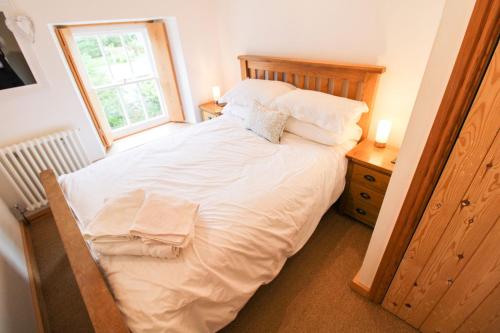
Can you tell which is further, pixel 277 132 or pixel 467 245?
pixel 277 132

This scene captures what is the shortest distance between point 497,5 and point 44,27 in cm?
292

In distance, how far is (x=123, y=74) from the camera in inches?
120

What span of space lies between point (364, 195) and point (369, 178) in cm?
17

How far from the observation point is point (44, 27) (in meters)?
2.05

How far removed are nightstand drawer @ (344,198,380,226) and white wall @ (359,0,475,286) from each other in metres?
0.67

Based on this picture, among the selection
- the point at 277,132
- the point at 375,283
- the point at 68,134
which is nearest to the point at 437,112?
the point at 375,283

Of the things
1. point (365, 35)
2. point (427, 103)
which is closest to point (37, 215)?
point (427, 103)

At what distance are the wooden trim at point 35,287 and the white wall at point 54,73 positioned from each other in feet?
1.61

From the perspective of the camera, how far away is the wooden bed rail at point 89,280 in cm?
85

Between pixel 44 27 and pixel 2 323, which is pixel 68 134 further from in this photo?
pixel 2 323

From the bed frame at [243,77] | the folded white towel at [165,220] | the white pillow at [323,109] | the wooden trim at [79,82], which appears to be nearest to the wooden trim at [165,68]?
the wooden trim at [79,82]

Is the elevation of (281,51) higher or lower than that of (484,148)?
higher

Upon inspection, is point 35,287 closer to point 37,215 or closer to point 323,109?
point 37,215

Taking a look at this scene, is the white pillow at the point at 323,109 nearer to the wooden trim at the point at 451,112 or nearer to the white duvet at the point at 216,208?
the white duvet at the point at 216,208
